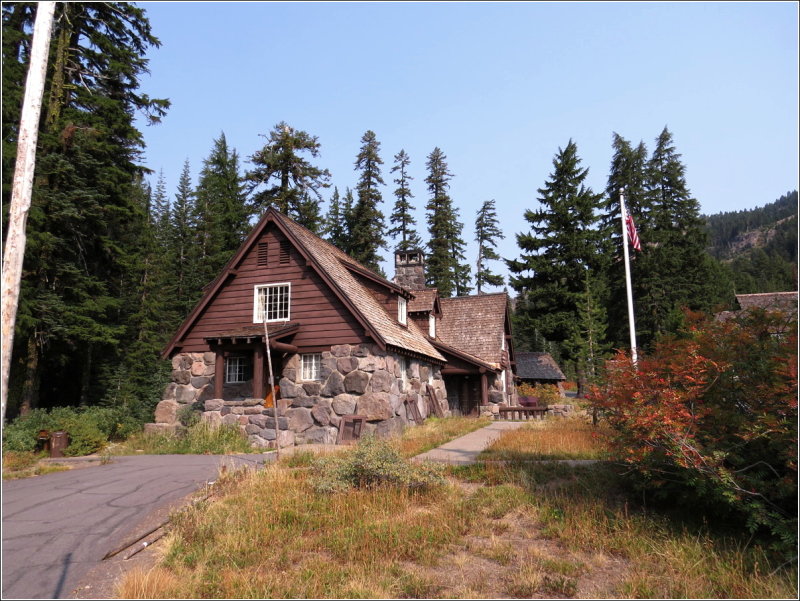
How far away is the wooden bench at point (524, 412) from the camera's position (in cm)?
2288

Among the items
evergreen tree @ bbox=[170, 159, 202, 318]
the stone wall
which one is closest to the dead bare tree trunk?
the stone wall

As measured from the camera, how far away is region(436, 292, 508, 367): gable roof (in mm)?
26233

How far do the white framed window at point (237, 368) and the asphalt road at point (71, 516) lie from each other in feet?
23.6

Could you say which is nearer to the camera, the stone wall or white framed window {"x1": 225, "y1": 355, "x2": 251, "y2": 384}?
the stone wall

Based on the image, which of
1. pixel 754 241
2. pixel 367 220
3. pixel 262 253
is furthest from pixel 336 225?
pixel 754 241

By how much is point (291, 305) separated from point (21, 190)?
42.6ft

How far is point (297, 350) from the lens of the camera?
16562 millimetres

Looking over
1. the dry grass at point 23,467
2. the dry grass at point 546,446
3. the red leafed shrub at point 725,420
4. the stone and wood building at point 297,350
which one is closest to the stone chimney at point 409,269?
the stone and wood building at point 297,350

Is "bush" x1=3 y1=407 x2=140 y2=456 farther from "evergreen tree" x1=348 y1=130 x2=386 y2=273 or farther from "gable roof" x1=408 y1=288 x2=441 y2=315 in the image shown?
"evergreen tree" x1=348 y1=130 x2=386 y2=273

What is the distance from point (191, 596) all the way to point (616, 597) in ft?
13.8

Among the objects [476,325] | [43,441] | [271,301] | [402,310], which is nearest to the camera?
[43,441]

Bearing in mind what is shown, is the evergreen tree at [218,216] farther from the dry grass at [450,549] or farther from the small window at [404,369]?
the dry grass at [450,549]

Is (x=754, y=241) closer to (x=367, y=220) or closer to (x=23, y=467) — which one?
(x=367, y=220)

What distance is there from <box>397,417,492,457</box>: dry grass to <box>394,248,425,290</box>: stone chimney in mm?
8663
